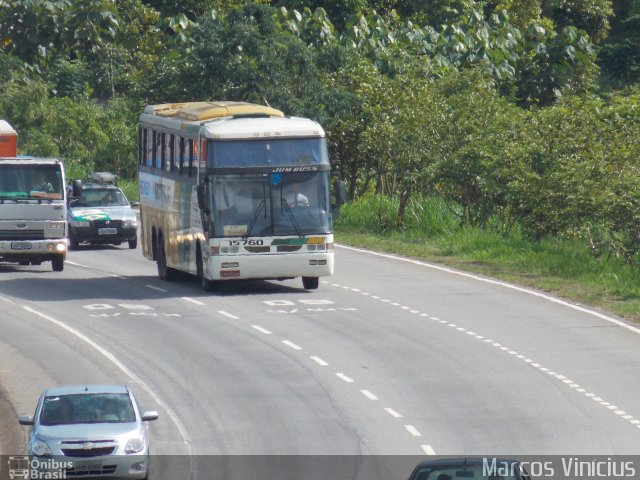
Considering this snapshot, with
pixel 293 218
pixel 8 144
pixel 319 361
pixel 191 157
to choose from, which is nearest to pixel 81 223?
pixel 8 144

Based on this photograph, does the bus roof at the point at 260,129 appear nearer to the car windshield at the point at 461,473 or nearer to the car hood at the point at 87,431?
the car hood at the point at 87,431

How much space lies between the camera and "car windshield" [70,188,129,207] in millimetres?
40219

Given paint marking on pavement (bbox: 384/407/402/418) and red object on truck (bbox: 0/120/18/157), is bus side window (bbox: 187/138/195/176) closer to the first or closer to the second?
paint marking on pavement (bbox: 384/407/402/418)

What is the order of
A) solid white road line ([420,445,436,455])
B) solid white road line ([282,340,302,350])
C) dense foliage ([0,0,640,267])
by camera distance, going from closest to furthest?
solid white road line ([420,445,436,455])
solid white road line ([282,340,302,350])
dense foliage ([0,0,640,267])

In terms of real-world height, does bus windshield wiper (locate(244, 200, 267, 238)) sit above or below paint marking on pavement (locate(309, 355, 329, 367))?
above

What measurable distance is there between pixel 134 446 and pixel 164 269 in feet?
56.4

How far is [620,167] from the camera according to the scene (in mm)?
34250

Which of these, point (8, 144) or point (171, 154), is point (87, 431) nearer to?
point (171, 154)

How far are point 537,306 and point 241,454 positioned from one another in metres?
11.9

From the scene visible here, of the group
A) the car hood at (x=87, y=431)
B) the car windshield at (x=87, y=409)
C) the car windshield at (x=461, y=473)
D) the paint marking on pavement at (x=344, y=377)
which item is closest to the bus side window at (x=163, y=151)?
the paint marking on pavement at (x=344, y=377)

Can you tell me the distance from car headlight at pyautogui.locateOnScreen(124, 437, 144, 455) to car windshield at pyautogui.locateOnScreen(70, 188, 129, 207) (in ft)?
82.9

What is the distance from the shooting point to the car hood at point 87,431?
15211mm

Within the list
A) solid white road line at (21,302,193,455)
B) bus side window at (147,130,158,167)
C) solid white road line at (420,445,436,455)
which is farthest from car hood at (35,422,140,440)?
bus side window at (147,130,158,167)

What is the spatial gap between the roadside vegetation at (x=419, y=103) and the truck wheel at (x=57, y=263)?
564 cm
